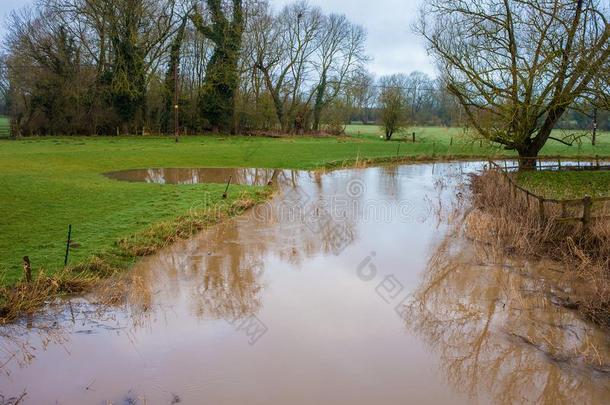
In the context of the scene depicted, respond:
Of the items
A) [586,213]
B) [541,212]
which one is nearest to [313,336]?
[586,213]

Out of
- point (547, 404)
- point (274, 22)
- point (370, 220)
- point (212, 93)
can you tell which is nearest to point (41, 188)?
point (370, 220)

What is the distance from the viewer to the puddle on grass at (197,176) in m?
18.5

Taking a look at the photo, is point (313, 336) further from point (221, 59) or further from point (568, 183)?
point (221, 59)

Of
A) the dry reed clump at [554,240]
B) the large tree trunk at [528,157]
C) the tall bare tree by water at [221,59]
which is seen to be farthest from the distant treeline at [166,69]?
the dry reed clump at [554,240]

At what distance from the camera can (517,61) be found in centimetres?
1842

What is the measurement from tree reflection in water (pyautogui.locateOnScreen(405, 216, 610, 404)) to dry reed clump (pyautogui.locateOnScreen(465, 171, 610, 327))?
0.34 meters

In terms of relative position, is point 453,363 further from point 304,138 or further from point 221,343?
point 304,138

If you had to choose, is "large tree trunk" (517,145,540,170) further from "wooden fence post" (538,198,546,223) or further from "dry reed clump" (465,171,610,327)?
"wooden fence post" (538,198,546,223)

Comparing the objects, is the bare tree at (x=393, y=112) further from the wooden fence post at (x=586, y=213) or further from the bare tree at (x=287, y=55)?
the wooden fence post at (x=586, y=213)

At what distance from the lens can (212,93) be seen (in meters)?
38.1

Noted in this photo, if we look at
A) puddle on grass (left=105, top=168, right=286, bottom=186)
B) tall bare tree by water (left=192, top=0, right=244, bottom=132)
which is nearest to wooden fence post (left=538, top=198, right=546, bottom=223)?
puddle on grass (left=105, top=168, right=286, bottom=186)

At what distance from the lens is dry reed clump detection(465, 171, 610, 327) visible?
24.9 ft

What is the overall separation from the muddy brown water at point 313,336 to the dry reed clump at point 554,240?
1.65 feet

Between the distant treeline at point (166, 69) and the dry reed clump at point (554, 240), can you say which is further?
the distant treeline at point (166, 69)
